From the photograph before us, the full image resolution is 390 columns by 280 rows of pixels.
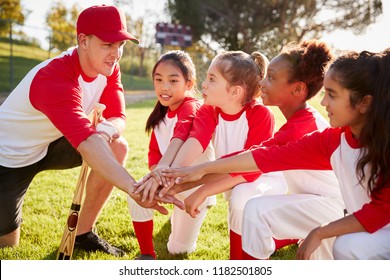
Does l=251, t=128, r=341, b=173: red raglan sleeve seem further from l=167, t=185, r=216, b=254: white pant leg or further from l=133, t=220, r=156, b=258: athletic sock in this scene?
l=133, t=220, r=156, b=258: athletic sock

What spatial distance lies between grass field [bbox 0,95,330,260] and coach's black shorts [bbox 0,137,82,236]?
194mm

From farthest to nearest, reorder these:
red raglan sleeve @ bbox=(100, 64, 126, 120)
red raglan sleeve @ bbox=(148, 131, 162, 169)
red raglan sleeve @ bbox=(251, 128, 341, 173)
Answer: red raglan sleeve @ bbox=(100, 64, 126, 120)
red raglan sleeve @ bbox=(148, 131, 162, 169)
red raglan sleeve @ bbox=(251, 128, 341, 173)

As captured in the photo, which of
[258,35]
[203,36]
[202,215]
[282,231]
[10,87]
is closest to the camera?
[282,231]

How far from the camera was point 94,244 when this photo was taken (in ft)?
11.3

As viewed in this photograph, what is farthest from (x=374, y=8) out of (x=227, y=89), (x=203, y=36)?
(x=227, y=89)

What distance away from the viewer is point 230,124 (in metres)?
3.32

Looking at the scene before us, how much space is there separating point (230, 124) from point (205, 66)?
55.5ft

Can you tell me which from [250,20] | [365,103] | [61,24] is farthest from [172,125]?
[250,20]

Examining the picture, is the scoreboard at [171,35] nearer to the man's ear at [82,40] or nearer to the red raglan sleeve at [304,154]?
the man's ear at [82,40]

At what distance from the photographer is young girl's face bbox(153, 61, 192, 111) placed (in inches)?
139

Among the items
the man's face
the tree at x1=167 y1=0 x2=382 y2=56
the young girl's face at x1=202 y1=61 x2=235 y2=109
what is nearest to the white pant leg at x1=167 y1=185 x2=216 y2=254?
the young girl's face at x1=202 y1=61 x2=235 y2=109

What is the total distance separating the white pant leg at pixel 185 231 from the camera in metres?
3.44

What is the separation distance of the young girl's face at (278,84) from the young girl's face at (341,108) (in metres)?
0.64

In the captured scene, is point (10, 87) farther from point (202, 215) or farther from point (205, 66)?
point (202, 215)
